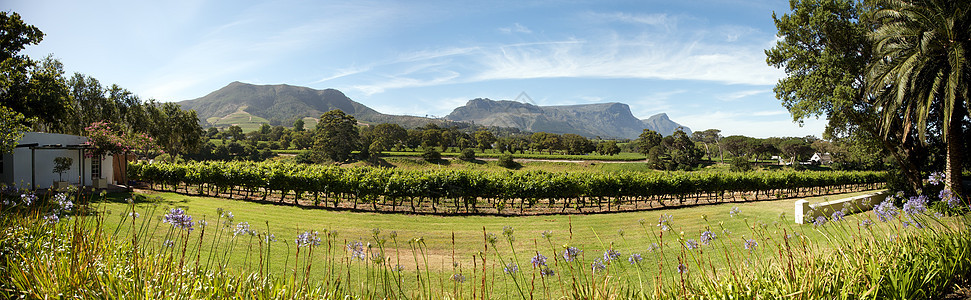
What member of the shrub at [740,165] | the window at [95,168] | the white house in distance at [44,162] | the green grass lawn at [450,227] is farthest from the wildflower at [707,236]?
the shrub at [740,165]

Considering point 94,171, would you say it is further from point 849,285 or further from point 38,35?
point 849,285

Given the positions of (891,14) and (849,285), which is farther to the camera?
(891,14)

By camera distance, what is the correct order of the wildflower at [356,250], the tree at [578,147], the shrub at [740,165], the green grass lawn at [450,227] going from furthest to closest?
the tree at [578,147] < the shrub at [740,165] < the green grass lawn at [450,227] < the wildflower at [356,250]

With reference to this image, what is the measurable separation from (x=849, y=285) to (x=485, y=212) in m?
14.2

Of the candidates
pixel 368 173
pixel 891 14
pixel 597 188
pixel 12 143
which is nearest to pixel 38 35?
pixel 12 143

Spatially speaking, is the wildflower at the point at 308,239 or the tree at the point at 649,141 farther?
the tree at the point at 649,141

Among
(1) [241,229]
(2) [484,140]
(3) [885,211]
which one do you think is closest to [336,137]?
(2) [484,140]

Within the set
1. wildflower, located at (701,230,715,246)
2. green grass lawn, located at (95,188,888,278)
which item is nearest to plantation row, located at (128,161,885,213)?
green grass lawn, located at (95,188,888,278)

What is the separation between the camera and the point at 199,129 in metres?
36.9

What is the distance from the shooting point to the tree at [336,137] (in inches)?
2203

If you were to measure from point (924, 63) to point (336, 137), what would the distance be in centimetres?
5835

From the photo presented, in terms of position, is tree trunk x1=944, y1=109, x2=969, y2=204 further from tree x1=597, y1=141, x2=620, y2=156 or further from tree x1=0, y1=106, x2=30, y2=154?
tree x1=597, y1=141, x2=620, y2=156

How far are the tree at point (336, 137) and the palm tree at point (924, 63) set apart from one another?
2116 inches

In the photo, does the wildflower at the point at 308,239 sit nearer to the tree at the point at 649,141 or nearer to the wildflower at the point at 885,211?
the wildflower at the point at 885,211
